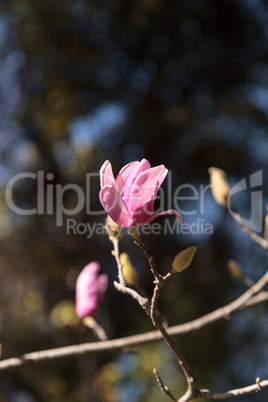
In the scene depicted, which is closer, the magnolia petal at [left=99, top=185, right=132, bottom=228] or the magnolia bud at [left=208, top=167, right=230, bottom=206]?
the magnolia petal at [left=99, top=185, right=132, bottom=228]

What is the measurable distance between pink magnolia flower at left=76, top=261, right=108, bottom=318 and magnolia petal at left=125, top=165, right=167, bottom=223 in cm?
37

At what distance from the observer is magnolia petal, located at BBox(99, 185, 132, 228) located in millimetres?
443

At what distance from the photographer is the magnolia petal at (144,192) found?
444 mm

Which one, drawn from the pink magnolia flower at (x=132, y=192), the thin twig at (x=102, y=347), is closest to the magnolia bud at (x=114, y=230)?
the pink magnolia flower at (x=132, y=192)

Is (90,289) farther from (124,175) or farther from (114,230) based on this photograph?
(124,175)

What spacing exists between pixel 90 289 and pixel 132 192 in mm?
412

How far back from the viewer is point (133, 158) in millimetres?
1539

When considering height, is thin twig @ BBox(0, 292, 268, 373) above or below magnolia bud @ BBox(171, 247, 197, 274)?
below

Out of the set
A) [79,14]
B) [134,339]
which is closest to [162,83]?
[79,14]
